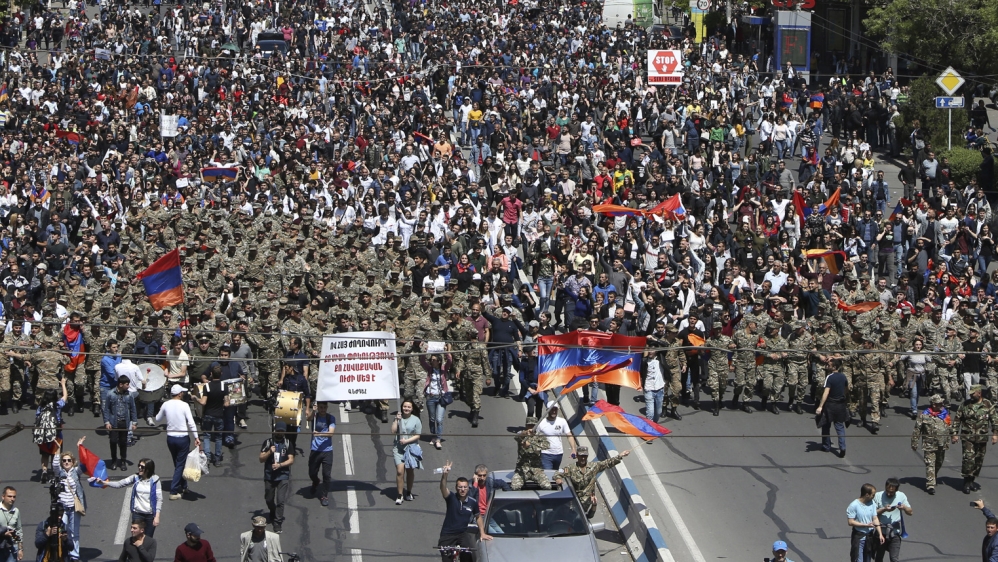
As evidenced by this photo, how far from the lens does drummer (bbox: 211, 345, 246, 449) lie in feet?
69.3

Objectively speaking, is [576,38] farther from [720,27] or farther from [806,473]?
[806,473]

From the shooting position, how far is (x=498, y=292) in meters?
25.4

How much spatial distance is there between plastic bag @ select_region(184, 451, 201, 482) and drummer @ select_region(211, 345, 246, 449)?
1.24 meters

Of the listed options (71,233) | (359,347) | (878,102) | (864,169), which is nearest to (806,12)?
(878,102)

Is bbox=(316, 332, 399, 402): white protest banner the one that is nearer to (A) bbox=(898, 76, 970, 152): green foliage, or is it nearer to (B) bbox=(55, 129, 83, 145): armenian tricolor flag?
(B) bbox=(55, 129, 83, 145): armenian tricolor flag

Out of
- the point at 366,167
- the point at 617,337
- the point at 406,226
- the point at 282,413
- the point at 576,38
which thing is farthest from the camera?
the point at 576,38

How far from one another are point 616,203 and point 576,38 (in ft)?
57.8

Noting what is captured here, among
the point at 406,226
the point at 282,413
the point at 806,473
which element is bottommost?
the point at 806,473

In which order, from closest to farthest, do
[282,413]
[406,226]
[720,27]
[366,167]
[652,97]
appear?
[282,413] → [406,226] → [366,167] → [652,97] → [720,27]

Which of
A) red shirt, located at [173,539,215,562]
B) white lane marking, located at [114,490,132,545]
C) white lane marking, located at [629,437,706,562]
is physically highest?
red shirt, located at [173,539,215,562]

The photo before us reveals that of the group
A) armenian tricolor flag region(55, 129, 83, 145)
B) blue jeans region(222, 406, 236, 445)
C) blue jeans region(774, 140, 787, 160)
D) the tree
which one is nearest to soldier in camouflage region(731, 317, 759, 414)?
blue jeans region(222, 406, 236, 445)

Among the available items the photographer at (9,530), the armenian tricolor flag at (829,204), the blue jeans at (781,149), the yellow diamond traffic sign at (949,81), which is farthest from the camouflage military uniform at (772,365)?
the yellow diamond traffic sign at (949,81)

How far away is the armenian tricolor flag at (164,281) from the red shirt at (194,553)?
22.9 feet

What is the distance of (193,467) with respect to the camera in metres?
19.5
